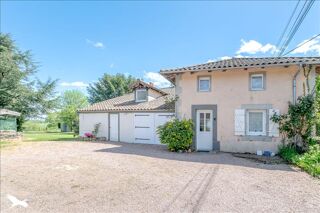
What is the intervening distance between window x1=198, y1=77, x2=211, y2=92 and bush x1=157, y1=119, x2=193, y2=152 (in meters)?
1.86

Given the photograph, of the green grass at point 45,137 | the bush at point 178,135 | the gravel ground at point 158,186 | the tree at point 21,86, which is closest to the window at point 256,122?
the gravel ground at point 158,186

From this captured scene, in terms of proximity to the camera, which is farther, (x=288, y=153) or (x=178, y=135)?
(x=178, y=135)

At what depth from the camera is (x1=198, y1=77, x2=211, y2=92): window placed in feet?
40.4

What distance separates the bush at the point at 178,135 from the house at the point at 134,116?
2783 millimetres

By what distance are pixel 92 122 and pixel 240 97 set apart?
12.3 meters

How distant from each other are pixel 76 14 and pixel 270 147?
13307mm

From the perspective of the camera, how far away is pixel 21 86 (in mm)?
23609

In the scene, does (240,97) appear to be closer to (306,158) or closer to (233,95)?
(233,95)

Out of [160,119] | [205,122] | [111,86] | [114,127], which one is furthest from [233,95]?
[111,86]

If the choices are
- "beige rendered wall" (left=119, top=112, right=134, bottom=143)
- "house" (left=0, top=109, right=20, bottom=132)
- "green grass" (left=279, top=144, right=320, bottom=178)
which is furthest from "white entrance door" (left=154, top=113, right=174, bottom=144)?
"house" (left=0, top=109, right=20, bottom=132)

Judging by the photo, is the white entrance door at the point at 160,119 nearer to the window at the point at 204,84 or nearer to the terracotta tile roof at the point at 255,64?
the terracotta tile roof at the point at 255,64

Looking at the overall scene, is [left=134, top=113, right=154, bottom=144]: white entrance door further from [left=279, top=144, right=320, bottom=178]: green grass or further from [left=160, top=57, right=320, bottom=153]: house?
[left=279, top=144, right=320, bottom=178]: green grass

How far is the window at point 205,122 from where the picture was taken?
12316 millimetres

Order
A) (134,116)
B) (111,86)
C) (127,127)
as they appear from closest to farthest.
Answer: (134,116) < (127,127) < (111,86)
